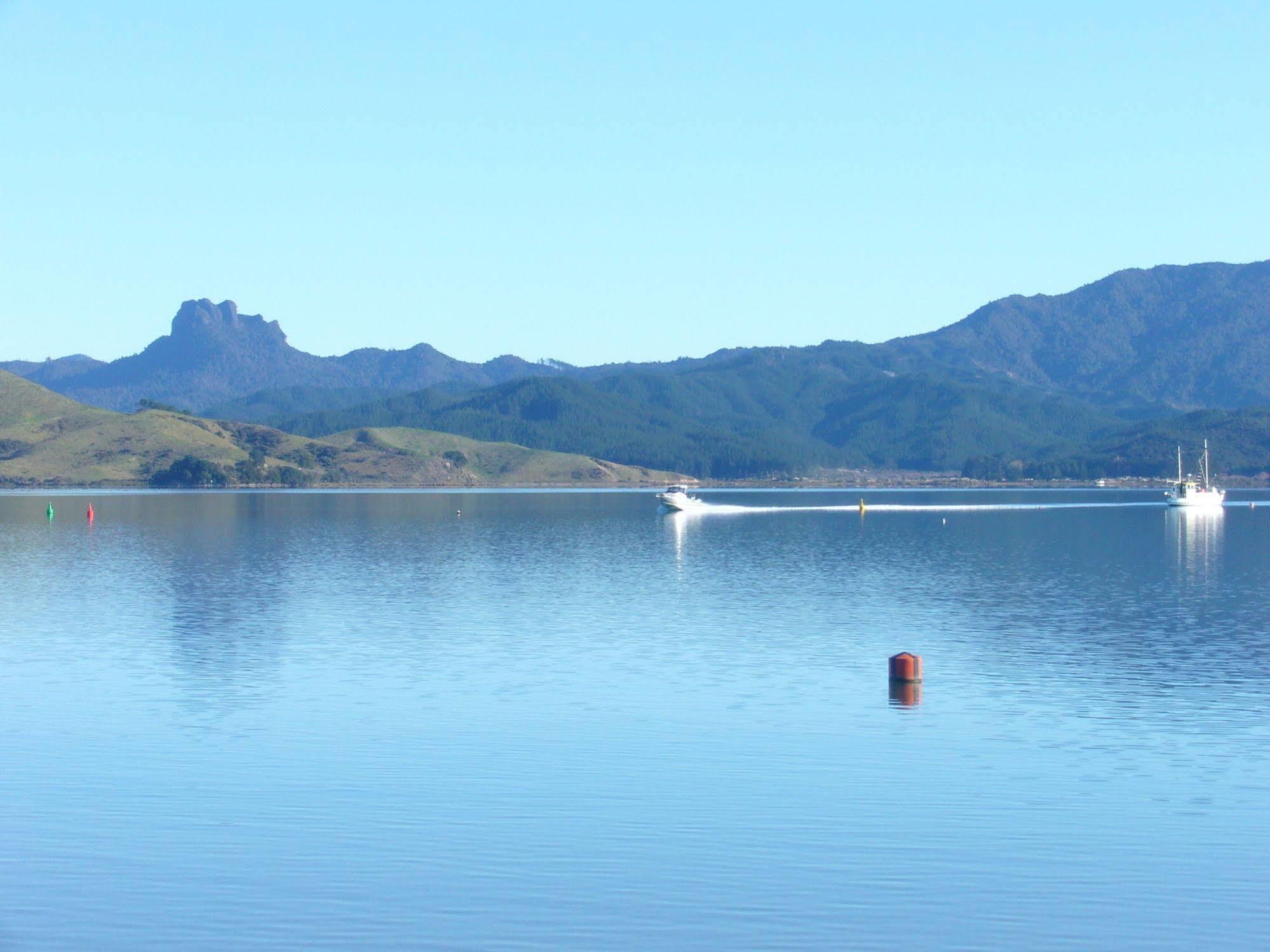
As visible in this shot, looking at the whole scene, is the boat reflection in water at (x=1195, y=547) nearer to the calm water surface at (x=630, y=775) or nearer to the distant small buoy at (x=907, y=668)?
the calm water surface at (x=630, y=775)

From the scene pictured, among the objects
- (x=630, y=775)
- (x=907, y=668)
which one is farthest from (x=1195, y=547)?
(x=630, y=775)

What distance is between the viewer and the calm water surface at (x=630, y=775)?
910 inches

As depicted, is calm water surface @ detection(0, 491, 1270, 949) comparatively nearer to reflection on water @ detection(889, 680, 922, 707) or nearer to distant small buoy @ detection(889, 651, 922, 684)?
reflection on water @ detection(889, 680, 922, 707)

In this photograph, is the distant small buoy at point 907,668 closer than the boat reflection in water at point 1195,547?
Yes

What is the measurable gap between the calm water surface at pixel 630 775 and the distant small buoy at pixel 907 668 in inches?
29.6

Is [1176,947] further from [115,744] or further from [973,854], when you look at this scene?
[115,744]

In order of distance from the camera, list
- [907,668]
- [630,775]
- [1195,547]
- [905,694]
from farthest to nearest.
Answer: [1195,547] < [907,668] < [905,694] < [630,775]

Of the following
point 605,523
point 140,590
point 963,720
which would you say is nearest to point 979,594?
point 963,720

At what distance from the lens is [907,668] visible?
44.9 meters

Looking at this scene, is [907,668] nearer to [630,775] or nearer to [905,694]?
[905,694]

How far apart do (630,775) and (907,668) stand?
14.8 meters

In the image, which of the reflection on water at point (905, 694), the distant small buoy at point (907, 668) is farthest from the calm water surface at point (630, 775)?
the distant small buoy at point (907, 668)

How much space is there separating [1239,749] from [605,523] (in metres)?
155

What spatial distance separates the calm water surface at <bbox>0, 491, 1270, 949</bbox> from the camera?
75.9 ft
